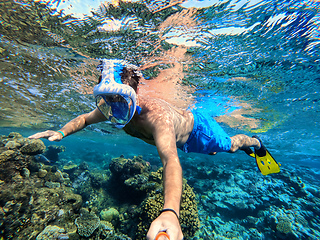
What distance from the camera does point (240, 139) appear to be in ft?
18.9

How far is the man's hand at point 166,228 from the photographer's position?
47.5 inches

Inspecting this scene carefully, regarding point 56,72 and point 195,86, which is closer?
point 56,72

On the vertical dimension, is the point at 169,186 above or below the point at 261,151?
above

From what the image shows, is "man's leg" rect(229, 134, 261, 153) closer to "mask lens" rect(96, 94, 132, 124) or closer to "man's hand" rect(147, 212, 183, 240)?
"mask lens" rect(96, 94, 132, 124)

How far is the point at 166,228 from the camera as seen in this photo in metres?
1.25

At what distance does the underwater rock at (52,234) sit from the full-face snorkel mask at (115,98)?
155 inches

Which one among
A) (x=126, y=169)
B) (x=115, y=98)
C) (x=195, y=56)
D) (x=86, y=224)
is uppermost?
(x=195, y=56)

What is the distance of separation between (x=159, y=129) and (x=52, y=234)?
4716 mm

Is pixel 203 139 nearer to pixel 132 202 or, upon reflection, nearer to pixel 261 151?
pixel 261 151

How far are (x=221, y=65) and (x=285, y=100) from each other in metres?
7.01

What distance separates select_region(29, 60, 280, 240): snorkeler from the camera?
4.97 feet

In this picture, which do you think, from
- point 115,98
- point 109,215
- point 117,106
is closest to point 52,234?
point 109,215

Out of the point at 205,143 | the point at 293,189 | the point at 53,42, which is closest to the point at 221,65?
the point at 205,143

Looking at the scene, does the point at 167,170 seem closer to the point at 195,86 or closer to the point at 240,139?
the point at 240,139
